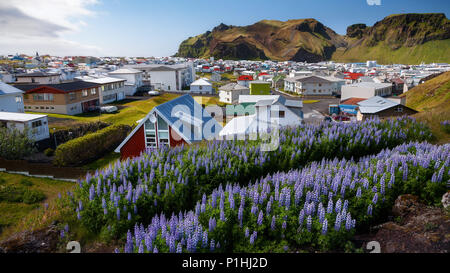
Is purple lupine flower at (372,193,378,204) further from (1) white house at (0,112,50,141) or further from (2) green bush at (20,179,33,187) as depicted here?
(1) white house at (0,112,50,141)

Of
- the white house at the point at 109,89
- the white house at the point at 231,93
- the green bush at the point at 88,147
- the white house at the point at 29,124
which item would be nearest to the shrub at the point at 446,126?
the green bush at the point at 88,147

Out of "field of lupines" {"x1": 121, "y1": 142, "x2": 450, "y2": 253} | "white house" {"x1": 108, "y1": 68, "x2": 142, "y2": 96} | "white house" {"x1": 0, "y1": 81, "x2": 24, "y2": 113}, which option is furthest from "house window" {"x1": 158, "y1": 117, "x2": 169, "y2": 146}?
"white house" {"x1": 108, "y1": 68, "x2": 142, "y2": 96}

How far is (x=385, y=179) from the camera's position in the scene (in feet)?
25.5

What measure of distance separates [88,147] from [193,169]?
1168 inches

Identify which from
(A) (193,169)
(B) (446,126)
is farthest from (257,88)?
(A) (193,169)

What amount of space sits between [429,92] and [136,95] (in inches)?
2947

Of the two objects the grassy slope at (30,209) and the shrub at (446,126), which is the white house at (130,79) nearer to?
the grassy slope at (30,209)

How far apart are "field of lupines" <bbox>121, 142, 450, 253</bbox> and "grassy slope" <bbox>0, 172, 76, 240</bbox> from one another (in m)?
2.64

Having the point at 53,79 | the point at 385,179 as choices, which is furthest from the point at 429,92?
the point at 53,79

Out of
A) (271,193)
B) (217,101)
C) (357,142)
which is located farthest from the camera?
(217,101)

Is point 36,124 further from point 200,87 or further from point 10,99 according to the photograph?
point 200,87

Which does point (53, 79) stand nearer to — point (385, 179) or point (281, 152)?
point (281, 152)

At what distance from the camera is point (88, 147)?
34.9m

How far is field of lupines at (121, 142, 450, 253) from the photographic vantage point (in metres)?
5.72
